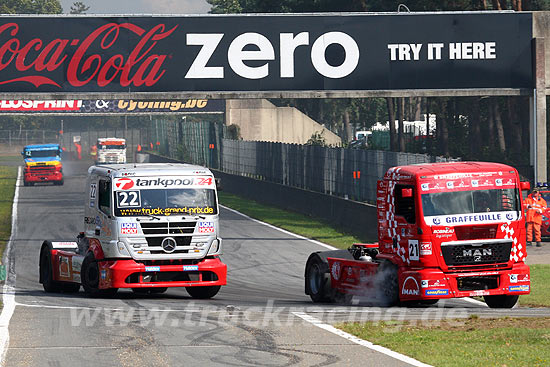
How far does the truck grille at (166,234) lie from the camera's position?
19922 millimetres

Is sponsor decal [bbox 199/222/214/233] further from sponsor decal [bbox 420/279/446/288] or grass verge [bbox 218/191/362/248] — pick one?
grass verge [bbox 218/191/362/248]

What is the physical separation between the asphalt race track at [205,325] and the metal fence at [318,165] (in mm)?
8853

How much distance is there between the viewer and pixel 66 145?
134 meters

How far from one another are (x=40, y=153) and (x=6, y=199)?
33.8ft

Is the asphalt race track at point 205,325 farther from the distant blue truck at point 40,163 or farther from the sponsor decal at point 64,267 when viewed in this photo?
the distant blue truck at point 40,163

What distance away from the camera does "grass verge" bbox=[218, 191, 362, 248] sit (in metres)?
34.2

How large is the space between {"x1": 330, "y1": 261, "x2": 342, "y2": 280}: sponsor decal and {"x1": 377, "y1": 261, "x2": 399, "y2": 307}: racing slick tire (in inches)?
50.8

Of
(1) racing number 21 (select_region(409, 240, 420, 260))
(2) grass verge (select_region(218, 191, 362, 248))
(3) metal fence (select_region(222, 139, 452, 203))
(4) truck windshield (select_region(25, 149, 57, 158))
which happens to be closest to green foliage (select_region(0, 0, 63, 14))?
(4) truck windshield (select_region(25, 149, 57, 158))

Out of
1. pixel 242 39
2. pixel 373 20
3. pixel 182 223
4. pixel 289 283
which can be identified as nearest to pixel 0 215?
pixel 242 39

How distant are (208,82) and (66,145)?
102710mm

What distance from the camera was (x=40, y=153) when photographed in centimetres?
6469

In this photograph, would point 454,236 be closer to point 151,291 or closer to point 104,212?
point 104,212

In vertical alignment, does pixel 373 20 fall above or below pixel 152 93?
above

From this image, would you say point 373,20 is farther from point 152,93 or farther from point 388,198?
point 388,198
